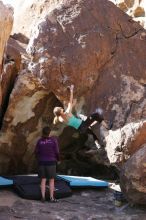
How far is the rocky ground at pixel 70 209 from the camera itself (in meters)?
7.04

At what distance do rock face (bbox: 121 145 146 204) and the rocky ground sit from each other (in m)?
0.27

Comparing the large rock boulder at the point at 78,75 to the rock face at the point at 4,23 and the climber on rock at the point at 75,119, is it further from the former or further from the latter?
the rock face at the point at 4,23

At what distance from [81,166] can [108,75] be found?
2.64 m

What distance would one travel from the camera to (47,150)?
7.79 meters

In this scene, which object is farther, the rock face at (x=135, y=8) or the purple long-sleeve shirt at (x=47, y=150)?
the rock face at (x=135, y=8)

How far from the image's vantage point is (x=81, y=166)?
35.7 ft

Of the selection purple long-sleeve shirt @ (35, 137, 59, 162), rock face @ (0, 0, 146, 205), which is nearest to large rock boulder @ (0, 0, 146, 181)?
rock face @ (0, 0, 146, 205)

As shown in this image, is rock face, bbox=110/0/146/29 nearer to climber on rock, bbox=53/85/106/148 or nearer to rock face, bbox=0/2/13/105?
climber on rock, bbox=53/85/106/148

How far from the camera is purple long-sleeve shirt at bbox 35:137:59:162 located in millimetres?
7793

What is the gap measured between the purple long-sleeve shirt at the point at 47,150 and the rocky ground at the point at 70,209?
0.82 m

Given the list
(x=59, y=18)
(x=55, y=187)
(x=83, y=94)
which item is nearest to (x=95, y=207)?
(x=55, y=187)

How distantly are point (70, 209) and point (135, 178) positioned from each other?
4.16 feet

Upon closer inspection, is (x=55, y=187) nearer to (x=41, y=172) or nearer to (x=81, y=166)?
(x=41, y=172)

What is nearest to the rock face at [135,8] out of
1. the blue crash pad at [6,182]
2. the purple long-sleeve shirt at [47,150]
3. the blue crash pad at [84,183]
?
the blue crash pad at [84,183]
